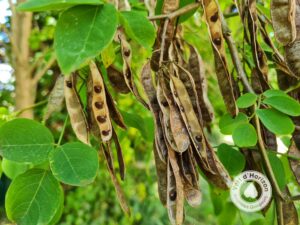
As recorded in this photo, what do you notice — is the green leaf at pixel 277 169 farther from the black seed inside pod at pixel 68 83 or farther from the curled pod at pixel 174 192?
the black seed inside pod at pixel 68 83

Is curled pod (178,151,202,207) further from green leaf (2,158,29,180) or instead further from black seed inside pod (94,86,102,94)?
green leaf (2,158,29,180)

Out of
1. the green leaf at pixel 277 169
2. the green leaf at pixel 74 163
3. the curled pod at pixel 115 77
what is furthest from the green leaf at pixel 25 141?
the green leaf at pixel 277 169

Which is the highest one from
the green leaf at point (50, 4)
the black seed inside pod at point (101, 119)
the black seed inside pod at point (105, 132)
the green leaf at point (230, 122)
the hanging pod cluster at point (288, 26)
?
the green leaf at point (50, 4)

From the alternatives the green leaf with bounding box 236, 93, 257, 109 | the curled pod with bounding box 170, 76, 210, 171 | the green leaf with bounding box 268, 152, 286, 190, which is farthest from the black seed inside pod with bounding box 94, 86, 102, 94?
the green leaf with bounding box 268, 152, 286, 190

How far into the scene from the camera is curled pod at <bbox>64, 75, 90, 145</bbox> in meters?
0.65

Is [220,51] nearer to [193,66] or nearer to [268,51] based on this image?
[193,66]

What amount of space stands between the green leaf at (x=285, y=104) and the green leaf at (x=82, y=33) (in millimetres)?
305

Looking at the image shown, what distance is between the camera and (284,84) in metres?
0.85

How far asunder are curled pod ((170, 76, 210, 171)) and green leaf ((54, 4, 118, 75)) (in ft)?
0.54

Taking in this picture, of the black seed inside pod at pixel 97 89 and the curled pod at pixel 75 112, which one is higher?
the black seed inside pod at pixel 97 89

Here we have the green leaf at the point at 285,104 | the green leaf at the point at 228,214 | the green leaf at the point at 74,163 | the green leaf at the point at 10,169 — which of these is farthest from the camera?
the green leaf at the point at 228,214

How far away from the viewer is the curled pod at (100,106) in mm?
645

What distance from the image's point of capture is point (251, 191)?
0.79 meters

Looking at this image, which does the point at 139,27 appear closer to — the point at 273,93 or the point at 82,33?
the point at 82,33
